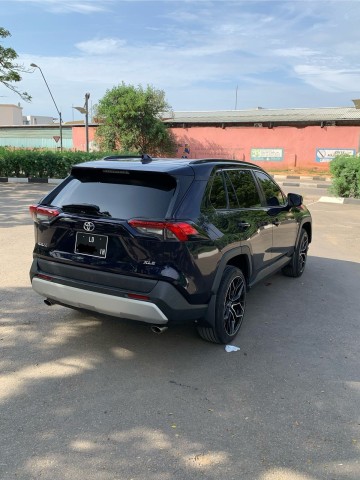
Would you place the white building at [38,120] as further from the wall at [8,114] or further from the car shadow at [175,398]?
the car shadow at [175,398]

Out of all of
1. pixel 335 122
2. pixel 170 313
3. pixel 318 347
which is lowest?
pixel 318 347

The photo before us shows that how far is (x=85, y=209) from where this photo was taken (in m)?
3.45

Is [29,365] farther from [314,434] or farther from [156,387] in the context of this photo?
[314,434]

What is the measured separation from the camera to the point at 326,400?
3.11 m

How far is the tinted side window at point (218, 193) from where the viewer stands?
3.70m

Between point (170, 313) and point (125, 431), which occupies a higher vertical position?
point (170, 313)

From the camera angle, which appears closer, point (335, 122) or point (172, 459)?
point (172, 459)

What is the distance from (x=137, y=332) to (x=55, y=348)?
0.77 m

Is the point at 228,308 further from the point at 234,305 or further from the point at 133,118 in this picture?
the point at 133,118

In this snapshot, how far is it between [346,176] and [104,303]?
13860 millimetres

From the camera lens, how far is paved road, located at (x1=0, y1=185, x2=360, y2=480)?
96.0 inches

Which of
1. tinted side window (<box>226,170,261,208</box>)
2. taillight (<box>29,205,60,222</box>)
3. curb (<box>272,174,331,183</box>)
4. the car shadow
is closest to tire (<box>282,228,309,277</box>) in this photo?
the car shadow

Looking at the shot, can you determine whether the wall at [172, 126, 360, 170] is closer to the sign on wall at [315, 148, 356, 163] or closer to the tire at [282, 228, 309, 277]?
the sign on wall at [315, 148, 356, 163]

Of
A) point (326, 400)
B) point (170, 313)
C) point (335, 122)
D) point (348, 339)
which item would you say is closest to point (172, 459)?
point (170, 313)
